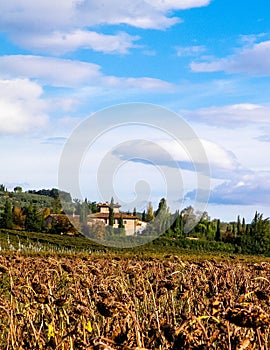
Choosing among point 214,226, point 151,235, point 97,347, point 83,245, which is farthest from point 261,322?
point 214,226

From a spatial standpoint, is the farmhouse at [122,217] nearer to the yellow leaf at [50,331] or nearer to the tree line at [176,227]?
the tree line at [176,227]

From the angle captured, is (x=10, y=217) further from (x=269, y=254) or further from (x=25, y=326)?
(x=25, y=326)

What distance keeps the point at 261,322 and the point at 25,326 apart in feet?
12.4

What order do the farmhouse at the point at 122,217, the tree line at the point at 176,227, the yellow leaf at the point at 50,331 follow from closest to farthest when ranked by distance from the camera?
the yellow leaf at the point at 50,331 < the tree line at the point at 176,227 < the farmhouse at the point at 122,217

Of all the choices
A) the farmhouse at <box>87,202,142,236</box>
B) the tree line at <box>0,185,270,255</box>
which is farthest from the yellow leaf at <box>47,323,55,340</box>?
the farmhouse at <box>87,202,142,236</box>

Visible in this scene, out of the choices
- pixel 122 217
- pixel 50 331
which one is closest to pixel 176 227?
pixel 122 217

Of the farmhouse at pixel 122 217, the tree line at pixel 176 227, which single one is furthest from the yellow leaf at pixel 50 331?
the farmhouse at pixel 122 217

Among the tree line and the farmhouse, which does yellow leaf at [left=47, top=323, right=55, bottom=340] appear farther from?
the farmhouse

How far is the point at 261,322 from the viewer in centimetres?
286

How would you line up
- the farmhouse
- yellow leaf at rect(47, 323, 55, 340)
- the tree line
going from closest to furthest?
yellow leaf at rect(47, 323, 55, 340)
the tree line
the farmhouse

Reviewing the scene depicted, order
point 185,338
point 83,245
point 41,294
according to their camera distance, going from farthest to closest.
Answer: point 83,245
point 41,294
point 185,338

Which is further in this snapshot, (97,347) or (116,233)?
(116,233)

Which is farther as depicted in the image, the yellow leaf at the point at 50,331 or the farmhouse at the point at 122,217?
the farmhouse at the point at 122,217

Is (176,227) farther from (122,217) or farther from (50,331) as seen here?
(50,331)
